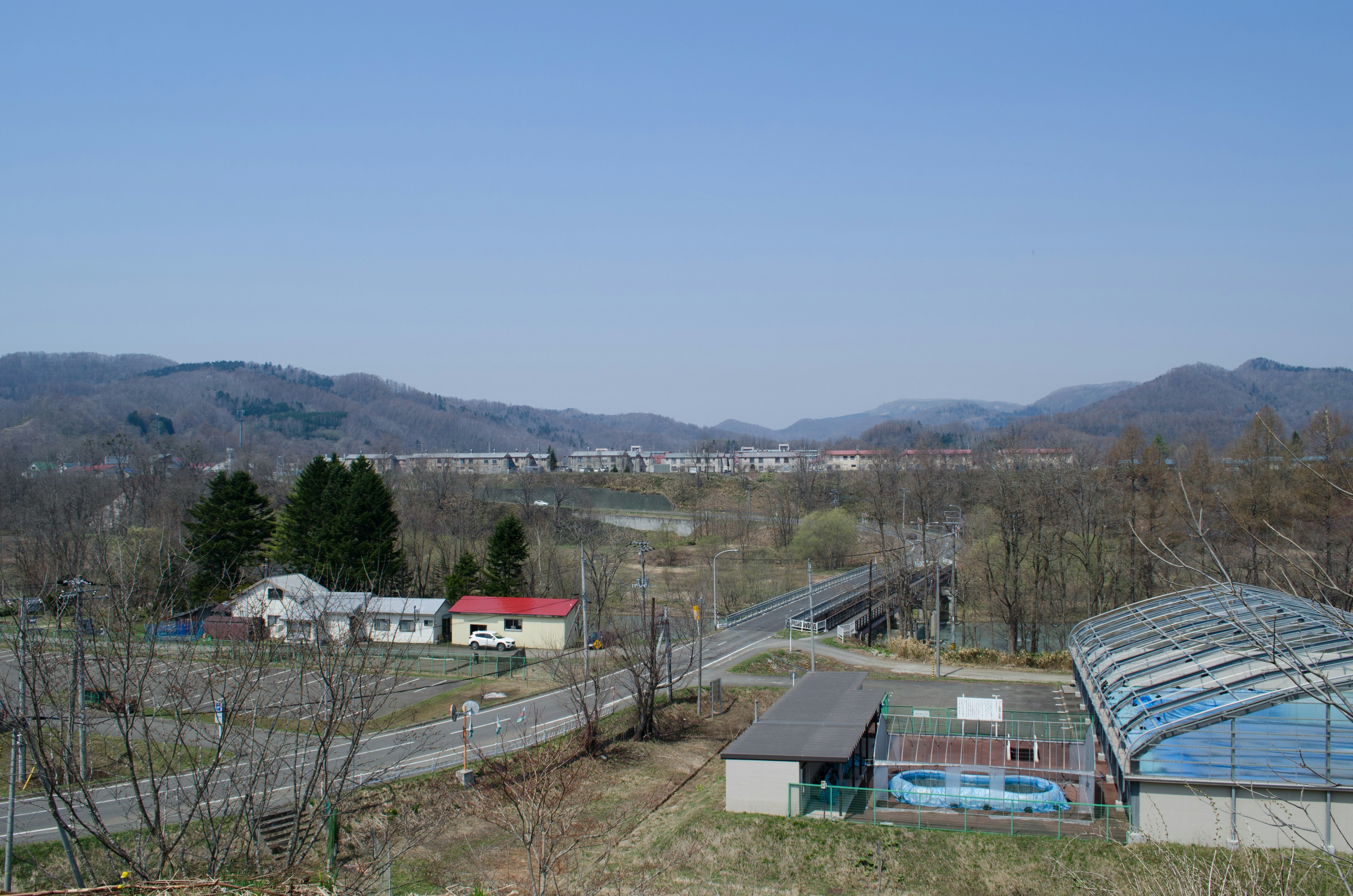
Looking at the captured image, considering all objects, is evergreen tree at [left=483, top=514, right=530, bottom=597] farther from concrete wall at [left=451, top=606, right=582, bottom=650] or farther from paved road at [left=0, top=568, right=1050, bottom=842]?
paved road at [left=0, top=568, right=1050, bottom=842]

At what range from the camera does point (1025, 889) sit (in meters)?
16.2

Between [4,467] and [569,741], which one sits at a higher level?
[4,467]

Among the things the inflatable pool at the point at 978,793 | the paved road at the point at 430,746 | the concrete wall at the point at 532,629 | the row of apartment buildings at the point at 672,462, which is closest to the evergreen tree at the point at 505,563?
the concrete wall at the point at 532,629

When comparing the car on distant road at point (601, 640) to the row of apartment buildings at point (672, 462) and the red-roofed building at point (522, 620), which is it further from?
the row of apartment buildings at point (672, 462)

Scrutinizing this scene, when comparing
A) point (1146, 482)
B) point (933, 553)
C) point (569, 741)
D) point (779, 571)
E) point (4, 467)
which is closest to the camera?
point (569, 741)

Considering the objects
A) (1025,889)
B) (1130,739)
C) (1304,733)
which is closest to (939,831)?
(1025,889)

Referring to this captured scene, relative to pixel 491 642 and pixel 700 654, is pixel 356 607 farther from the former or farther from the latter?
pixel 700 654

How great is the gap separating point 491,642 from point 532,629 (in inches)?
84.4

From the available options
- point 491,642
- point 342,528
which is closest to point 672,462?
point 342,528

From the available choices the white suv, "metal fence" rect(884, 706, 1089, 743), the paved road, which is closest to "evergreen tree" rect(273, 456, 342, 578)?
the white suv

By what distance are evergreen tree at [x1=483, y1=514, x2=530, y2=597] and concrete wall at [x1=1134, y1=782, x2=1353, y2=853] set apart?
3312cm

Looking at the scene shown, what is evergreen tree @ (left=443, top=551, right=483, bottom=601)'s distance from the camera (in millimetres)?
46125

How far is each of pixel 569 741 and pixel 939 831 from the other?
34.6 feet

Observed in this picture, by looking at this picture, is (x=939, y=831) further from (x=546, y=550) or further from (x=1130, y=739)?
(x=546, y=550)
